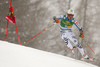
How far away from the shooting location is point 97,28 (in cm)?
161

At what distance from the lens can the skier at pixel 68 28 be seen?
59.7 inches

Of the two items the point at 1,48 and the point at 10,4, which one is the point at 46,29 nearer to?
the point at 10,4

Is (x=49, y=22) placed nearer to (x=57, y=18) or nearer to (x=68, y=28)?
(x=57, y=18)

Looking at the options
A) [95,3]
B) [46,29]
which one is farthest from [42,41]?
[95,3]

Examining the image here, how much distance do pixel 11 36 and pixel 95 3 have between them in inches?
46.6

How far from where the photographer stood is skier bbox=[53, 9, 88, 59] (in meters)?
1.52

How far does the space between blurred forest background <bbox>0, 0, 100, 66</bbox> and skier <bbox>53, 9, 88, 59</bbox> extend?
0.05 metres

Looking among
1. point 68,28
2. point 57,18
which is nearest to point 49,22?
point 57,18

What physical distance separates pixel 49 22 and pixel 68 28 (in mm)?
260

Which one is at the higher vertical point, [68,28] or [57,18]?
[57,18]

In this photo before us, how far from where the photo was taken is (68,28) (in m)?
1.55

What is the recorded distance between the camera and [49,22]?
154 cm

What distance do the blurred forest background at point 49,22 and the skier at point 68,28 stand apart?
0.05m

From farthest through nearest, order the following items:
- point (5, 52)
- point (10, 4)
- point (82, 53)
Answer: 1. point (82, 53)
2. point (10, 4)
3. point (5, 52)
